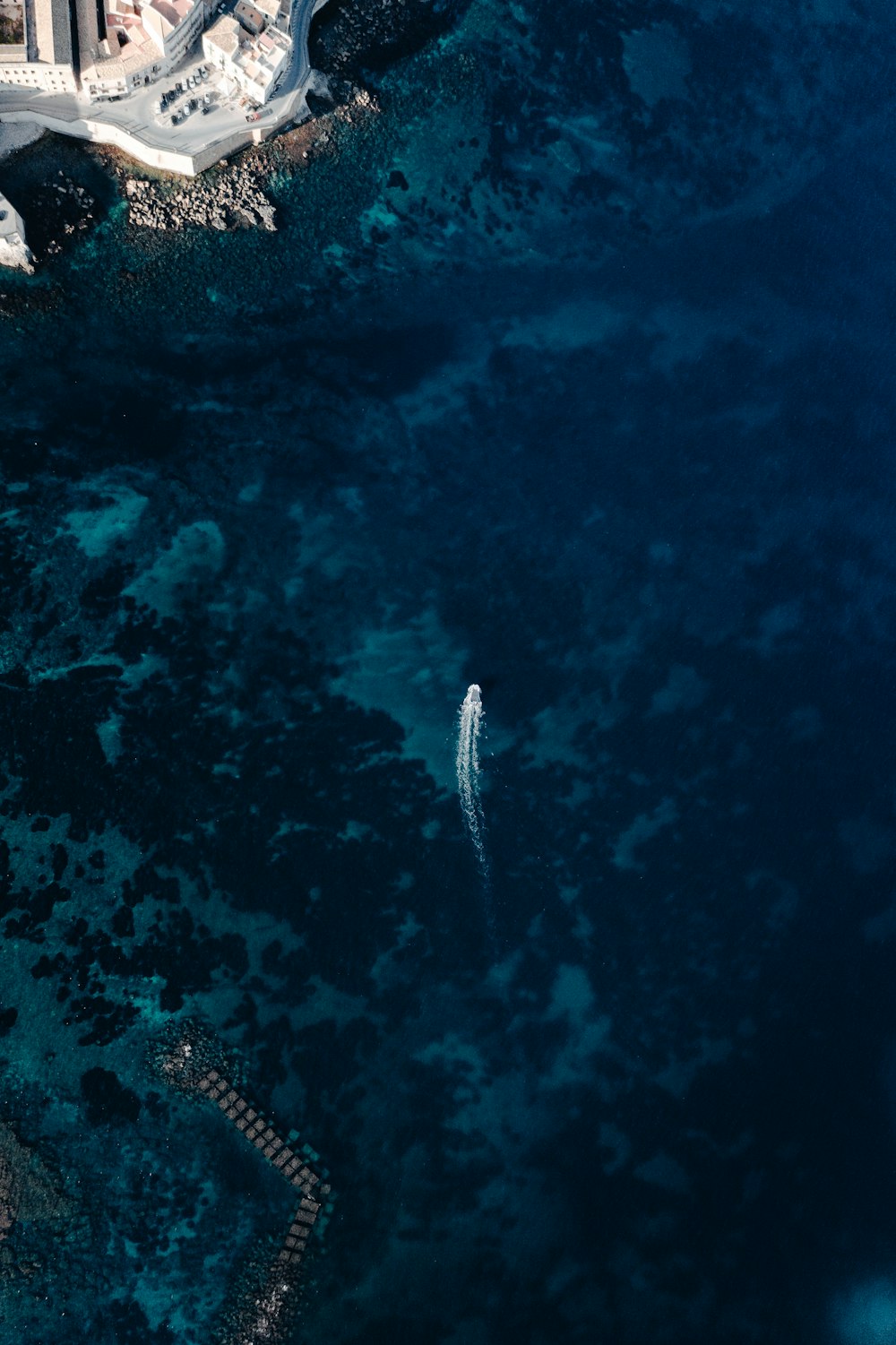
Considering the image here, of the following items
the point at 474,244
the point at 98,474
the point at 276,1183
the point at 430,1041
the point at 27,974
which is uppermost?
the point at 474,244

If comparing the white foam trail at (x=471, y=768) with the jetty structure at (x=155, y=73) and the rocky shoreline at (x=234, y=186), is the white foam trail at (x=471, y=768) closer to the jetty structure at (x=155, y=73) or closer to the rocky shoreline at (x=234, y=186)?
the rocky shoreline at (x=234, y=186)

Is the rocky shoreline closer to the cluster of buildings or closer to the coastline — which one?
the cluster of buildings

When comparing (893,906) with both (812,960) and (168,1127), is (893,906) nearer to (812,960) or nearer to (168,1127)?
(812,960)

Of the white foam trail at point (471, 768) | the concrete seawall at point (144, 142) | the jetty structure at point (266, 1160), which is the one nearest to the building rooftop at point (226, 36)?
the concrete seawall at point (144, 142)

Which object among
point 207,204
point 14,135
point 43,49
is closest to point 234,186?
point 207,204

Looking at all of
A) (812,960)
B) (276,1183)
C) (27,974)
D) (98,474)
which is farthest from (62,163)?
(812,960)

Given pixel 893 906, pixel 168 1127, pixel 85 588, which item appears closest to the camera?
pixel 168 1127

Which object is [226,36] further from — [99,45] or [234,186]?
[234,186]
